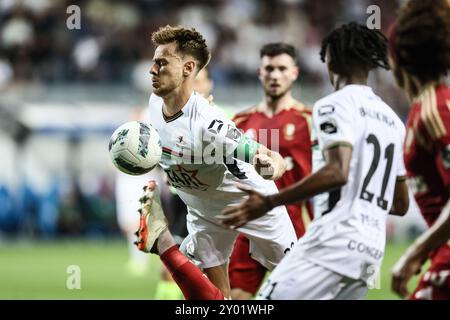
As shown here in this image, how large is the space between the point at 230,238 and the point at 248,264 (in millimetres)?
1063

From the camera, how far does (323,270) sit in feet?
15.5

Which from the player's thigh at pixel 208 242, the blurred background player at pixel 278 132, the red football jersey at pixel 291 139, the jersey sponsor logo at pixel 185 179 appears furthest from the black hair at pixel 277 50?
the jersey sponsor logo at pixel 185 179

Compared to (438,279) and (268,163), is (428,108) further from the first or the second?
(268,163)

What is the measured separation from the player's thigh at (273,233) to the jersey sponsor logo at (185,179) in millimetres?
529

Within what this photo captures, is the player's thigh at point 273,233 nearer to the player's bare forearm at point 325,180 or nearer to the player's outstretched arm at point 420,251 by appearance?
the player's bare forearm at point 325,180

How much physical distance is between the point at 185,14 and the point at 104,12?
1955 mm

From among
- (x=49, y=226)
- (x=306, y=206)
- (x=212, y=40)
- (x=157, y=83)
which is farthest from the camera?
(x=212, y=40)

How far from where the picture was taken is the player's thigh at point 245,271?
7973mm

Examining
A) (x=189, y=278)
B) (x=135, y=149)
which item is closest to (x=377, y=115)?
(x=135, y=149)

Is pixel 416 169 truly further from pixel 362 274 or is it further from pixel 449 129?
pixel 362 274

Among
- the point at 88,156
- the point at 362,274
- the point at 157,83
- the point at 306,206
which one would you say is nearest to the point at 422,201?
the point at 362,274

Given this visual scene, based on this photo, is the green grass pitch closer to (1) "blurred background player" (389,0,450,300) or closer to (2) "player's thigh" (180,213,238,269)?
(2) "player's thigh" (180,213,238,269)

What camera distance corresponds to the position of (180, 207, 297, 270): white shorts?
6.83 m

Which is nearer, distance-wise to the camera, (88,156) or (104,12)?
(88,156)
